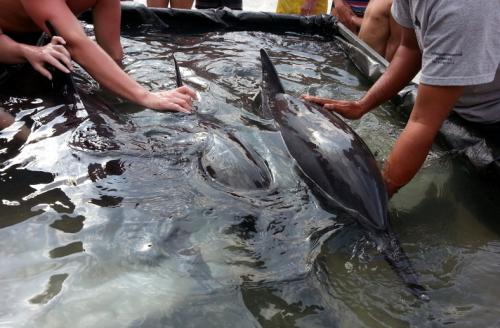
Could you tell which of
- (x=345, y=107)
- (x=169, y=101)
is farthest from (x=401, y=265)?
(x=169, y=101)

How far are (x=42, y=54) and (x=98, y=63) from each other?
31cm

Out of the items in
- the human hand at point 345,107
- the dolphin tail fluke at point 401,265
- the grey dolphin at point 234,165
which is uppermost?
the human hand at point 345,107

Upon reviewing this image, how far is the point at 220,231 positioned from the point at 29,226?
2.63ft

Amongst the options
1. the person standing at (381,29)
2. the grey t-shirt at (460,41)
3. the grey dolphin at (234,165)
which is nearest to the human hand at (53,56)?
the grey dolphin at (234,165)

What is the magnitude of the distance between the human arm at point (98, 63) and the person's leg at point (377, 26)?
2283 millimetres

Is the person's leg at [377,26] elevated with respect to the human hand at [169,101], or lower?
elevated

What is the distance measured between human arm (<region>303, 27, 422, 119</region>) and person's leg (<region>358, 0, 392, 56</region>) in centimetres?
156

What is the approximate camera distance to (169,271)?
1691 mm

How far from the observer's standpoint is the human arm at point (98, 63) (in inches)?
102

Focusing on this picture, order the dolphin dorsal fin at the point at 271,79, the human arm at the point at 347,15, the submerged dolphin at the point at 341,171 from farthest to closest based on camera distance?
the human arm at the point at 347,15 → the dolphin dorsal fin at the point at 271,79 → the submerged dolphin at the point at 341,171

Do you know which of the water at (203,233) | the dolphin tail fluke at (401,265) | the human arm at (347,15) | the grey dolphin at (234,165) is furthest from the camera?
the human arm at (347,15)

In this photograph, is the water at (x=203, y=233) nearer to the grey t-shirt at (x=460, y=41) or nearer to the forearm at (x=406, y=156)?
the forearm at (x=406, y=156)

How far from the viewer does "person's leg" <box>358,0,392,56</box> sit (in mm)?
4082

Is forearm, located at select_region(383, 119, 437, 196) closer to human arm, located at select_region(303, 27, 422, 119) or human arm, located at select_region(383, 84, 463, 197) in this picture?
human arm, located at select_region(383, 84, 463, 197)
